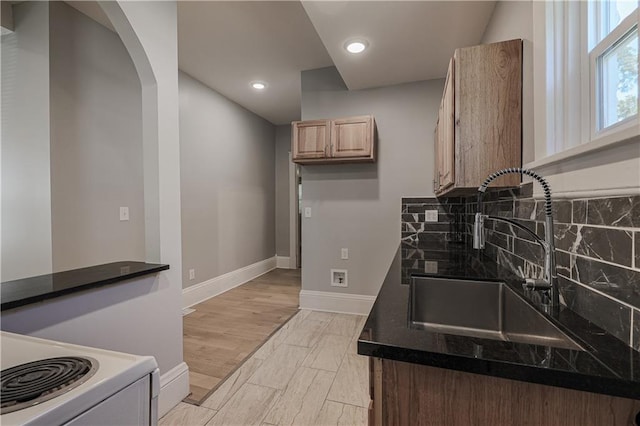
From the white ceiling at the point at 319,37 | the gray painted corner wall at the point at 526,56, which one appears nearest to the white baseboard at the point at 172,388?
the gray painted corner wall at the point at 526,56

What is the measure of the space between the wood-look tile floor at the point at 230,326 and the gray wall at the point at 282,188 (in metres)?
1.21

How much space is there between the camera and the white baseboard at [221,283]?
3381 millimetres

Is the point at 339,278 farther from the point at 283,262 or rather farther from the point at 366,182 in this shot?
the point at 283,262

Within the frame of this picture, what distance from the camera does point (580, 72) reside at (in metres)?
1.03

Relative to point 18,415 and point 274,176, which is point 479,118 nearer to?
point 18,415

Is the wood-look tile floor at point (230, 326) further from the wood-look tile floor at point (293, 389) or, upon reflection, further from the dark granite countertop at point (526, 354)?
the dark granite countertop at point (526, 354)

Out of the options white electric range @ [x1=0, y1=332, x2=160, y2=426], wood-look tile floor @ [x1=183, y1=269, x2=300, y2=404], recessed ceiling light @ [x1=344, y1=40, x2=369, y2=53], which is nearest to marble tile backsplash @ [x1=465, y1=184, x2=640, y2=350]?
white electric range @ [x1=0, y1=332, x2=160, y2=426]

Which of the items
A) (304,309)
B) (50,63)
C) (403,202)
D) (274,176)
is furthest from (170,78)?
(274,176)

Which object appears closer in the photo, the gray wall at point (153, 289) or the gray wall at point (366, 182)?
the gray wall at point (153, 289)

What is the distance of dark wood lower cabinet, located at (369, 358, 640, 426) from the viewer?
57cm

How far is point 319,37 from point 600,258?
2.55 m

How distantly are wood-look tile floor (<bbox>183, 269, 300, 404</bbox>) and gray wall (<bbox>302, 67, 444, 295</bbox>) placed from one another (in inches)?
22.6

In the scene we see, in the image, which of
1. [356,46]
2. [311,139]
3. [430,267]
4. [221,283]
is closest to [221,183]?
[221,283]

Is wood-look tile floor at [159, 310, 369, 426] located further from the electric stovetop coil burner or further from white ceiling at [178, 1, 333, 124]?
white ceiling at [178, 1, 333, 124]
